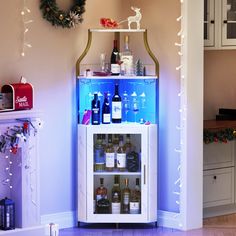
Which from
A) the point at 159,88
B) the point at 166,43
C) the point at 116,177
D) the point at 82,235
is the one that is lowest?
the point at 82,235

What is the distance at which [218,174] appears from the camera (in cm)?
651

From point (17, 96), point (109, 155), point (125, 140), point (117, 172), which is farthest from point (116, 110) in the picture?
point (17, 96)

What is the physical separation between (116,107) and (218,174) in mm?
1233

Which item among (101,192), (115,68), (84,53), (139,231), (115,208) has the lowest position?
(139,231)

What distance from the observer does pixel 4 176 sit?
18.6 ft

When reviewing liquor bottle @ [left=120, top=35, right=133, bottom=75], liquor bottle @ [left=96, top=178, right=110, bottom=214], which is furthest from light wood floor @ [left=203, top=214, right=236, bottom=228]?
liquor bottle @ [left=120, top=35, right=133, bottom=75]

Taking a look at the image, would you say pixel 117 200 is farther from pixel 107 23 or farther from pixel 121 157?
pixel 107 23

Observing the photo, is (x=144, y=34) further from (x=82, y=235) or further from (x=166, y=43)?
(x=82, y=235)

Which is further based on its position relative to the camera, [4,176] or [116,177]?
[116,177]

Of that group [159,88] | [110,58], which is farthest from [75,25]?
[159,88]

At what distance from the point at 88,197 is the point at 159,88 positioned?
1139 millimetres

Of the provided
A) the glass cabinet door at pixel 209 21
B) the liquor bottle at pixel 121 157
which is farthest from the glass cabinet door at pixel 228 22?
the liquor bottle at pixel 121 157

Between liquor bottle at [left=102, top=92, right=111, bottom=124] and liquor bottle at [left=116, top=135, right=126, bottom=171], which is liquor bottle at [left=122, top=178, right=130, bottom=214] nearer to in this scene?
liquor bottle at [left=116, top=135, right=126, bottom=171]

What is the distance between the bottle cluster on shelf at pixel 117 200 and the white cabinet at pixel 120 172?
0.04 m
